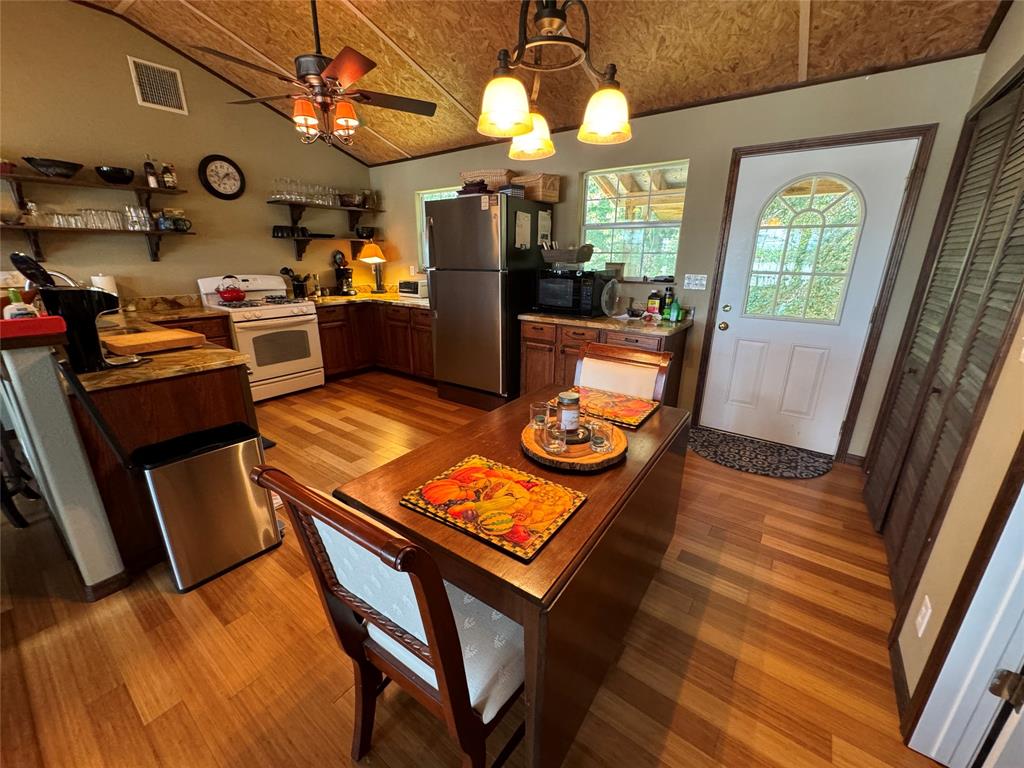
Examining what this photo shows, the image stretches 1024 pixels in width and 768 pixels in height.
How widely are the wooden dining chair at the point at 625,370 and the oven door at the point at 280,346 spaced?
298 centimetres

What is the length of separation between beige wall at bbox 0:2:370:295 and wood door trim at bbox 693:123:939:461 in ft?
13.8

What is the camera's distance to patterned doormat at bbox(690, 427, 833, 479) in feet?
8.80

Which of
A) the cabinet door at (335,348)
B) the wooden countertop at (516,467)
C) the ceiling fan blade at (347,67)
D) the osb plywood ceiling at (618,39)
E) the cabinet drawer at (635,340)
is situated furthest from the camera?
the cabinet door at (335,348)

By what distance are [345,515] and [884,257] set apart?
326 centimetres

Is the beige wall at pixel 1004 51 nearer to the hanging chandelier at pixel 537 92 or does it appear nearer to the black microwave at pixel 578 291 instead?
the hanging chandelier at pixel 537 92

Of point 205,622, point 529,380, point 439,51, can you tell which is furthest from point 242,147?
point 205,622

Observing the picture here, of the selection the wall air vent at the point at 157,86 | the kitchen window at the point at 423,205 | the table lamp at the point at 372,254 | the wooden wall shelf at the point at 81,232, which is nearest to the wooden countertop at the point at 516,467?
the kitchen window at the point at 423,205

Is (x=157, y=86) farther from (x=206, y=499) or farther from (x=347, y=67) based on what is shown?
(x=206, y=499)

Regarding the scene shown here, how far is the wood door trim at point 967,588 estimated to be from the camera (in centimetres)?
99

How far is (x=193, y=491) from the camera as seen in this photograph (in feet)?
5.46

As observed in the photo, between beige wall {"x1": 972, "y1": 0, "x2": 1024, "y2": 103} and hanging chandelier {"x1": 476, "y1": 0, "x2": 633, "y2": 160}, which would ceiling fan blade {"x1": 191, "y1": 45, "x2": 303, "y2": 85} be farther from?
beige wall {"x1": 972, "y1": 0, "x2": 1024, "y2": 103}

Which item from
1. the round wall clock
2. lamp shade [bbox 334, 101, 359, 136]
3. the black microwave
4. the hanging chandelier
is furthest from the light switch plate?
the round wall clock

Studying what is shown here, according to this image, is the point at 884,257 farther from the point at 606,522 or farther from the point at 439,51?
the point at 439,51

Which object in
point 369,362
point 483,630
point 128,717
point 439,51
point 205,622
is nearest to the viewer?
point 483,630
